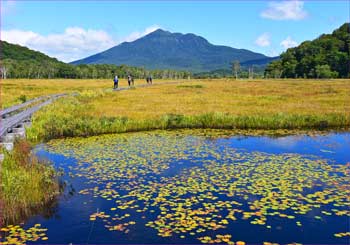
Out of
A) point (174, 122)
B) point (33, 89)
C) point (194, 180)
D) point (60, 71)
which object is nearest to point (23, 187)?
point (194, 180)

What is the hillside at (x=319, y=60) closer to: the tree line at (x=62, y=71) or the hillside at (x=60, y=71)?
the tree line at (x=62, y=71)

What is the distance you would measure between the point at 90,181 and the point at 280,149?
10.5 m

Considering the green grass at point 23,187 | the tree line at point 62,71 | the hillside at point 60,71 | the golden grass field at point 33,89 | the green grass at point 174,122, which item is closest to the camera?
the green grass at point 23,187

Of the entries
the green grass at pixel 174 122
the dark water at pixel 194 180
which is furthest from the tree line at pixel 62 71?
the dark water at pixel 194 180

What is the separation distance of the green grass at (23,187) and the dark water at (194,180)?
52 centimetres

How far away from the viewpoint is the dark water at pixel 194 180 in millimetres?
9516

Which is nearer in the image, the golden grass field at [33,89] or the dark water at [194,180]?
the dark water at [194,180]

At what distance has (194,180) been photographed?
13.9 meters

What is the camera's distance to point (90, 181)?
13938mm

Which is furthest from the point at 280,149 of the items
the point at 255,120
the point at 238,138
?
the point at 255,120

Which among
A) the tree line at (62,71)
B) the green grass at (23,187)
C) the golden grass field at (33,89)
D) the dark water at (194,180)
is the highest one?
the tree line at (62,71)

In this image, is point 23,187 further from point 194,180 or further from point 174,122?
point 174,122

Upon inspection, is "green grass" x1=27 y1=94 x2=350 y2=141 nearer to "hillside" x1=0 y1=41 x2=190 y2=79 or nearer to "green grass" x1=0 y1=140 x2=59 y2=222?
"green grass" x1=0 y1=140 x2=59 y2=222

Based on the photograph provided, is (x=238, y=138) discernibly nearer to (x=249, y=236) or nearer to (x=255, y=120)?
(x=255, y=120)
